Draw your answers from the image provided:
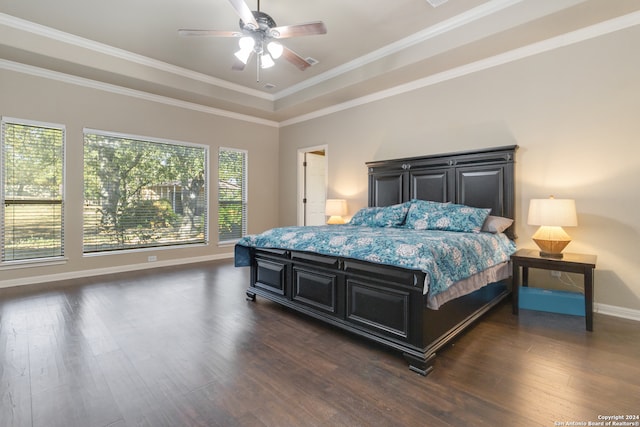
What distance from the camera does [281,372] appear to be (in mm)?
2047

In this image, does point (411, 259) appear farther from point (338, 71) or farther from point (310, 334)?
point (338, 71)

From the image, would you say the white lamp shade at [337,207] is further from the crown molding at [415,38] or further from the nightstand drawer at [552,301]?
the nightstand drawer at [552,301]

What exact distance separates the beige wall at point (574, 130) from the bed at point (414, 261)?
295 mm

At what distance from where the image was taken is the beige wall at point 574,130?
10.0 feet

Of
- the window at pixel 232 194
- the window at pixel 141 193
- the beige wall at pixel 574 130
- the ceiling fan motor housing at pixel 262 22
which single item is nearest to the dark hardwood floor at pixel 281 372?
the beige wall at pixel 574 130

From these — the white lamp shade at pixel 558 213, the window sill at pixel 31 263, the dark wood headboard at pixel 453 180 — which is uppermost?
the dark wood headboard at pixel 453 180

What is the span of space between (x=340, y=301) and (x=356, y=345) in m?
0.37

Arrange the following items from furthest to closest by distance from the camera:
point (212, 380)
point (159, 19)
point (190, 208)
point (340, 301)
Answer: point (190, 208) → point (159, 19) → point (340, 301) → point (212, 380)

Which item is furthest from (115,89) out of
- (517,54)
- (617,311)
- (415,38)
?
(617,311)

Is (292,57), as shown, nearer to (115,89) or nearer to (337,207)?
(337,207)

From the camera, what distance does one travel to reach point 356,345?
8.11 ft

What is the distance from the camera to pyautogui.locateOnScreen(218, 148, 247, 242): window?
616cm

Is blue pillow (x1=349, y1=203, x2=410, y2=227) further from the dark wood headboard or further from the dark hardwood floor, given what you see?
the dark hardwood floor

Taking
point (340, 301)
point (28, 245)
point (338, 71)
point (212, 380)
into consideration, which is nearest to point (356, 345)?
point (340, 301)
